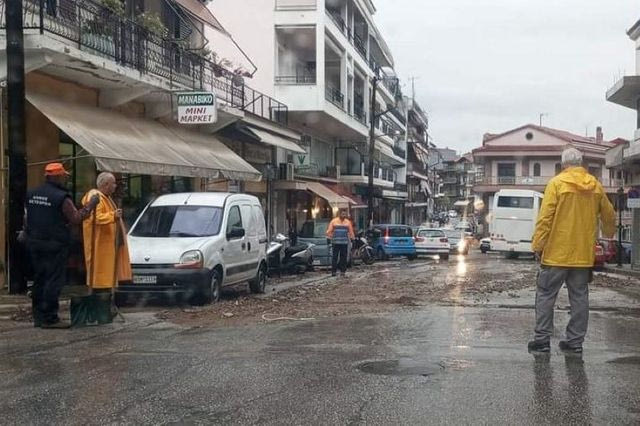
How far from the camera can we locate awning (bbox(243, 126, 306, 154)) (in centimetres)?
2472

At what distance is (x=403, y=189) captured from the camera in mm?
74750

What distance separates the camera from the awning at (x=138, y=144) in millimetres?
13477

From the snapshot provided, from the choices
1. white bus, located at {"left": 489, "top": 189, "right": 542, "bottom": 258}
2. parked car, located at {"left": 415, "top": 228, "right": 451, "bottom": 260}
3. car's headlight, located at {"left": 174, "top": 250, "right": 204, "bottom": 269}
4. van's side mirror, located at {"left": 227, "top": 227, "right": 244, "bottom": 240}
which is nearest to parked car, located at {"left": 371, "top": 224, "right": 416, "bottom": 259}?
parked car, located at {"left": 415, "top": 228, "right": 451, "bottom": 260}

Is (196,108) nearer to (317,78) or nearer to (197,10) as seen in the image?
(197,10)

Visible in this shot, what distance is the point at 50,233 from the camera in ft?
28.9

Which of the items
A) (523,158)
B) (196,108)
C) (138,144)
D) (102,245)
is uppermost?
(523,158)

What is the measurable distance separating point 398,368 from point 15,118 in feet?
25.5

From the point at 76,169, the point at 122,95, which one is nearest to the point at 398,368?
the point at 76,169

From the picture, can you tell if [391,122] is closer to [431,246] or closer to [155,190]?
[431,246]

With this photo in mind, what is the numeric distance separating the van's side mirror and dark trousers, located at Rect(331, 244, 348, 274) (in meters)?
6.81

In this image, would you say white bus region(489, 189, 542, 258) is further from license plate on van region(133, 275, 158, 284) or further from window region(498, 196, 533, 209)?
license plate on van region(133, 275, 158, 284)

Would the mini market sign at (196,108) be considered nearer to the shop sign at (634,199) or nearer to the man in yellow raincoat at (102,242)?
the man in yellow raincoat at (102,242)

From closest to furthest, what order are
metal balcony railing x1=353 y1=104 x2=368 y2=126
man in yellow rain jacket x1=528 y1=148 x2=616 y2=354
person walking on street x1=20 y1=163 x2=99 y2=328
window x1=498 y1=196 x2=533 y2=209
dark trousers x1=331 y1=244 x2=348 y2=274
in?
man in yellow rain jacket x1=528 y1=148 x2=616 y2=354, person walking on street x1=20 y1=163 x2=99 y2=328, dark trousers x1=331 y1=244 x2=348 y2=274, window x1=498 y1=196 x2=533 y2=209, metal balcony railing x1=353 y1=104 x2=368 y2=126

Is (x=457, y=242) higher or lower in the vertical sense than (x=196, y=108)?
lower
